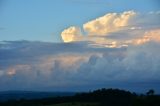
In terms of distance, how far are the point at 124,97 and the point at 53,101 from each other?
3329cm

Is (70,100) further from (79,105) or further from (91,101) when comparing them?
(79,105)

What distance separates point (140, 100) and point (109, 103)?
4342cm

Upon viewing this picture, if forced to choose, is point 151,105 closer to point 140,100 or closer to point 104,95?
point 140,100

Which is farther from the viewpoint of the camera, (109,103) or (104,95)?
(104,95)

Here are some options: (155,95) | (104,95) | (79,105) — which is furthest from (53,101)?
(155,95)

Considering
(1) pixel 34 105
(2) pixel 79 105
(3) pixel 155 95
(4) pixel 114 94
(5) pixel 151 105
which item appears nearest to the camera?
(5) pixel 151 105

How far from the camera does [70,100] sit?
19612 centimetres

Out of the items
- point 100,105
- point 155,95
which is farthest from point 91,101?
point 155,95

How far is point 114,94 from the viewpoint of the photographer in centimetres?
19550

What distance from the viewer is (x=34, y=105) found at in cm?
18150

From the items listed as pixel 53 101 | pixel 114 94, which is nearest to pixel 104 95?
pixel 114 94

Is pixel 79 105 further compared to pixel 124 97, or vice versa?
pixel 124 97

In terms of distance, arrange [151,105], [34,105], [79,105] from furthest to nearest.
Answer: [34,105]
[79,105]
[151,105]

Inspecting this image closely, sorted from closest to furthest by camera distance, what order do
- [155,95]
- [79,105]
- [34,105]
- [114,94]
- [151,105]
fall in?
[151,105]
[155,95]
[79,105]
[34,105]
[114,94]
